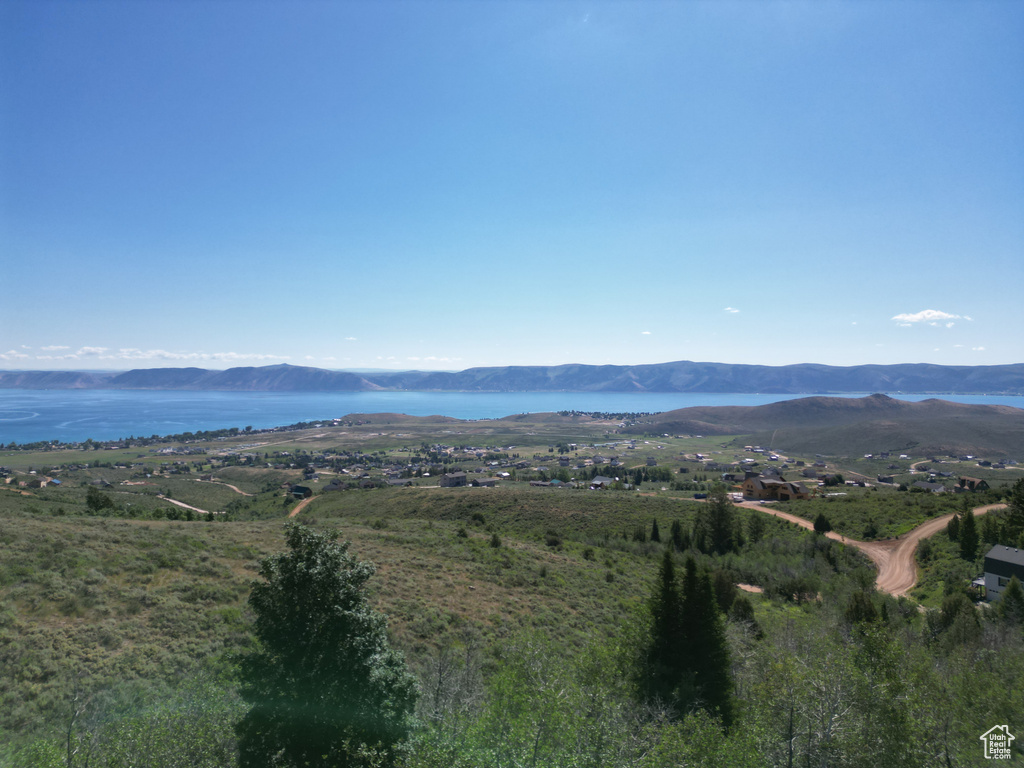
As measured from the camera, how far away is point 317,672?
384 inches

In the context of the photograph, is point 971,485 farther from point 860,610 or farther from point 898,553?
point 860,610

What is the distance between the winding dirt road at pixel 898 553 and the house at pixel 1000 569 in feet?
13.3

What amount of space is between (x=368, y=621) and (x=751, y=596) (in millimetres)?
26305

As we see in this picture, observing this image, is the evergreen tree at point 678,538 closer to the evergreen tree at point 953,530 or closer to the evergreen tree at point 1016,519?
the evergreen tree at point 953,530

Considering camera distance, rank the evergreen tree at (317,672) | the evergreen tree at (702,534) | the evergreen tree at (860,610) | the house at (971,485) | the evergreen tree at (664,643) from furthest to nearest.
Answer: the house at (971,485) < the evergreen tree at (702,534) < the evergreen tree at (860,610) < the evergreen tree at (664,643) < the evergreen tree at (317,672)

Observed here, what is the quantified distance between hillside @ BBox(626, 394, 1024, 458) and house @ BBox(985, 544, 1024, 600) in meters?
124

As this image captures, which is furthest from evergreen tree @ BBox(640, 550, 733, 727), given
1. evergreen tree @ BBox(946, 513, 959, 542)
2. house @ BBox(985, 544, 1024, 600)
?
evergreen tree @ BBox(946, 513, 959, 542)

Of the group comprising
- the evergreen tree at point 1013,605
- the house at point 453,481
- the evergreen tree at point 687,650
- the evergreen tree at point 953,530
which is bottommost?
the house at point 453,481

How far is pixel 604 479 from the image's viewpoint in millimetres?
87250

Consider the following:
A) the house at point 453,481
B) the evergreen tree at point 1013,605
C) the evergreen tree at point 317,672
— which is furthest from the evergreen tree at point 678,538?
the house at point 453,481

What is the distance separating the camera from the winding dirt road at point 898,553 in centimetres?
2986

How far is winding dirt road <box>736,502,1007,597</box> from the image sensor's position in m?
29.9

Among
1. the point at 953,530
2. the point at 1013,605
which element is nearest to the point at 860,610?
the point at 1013,605

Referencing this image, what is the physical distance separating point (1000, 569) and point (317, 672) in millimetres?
35714
